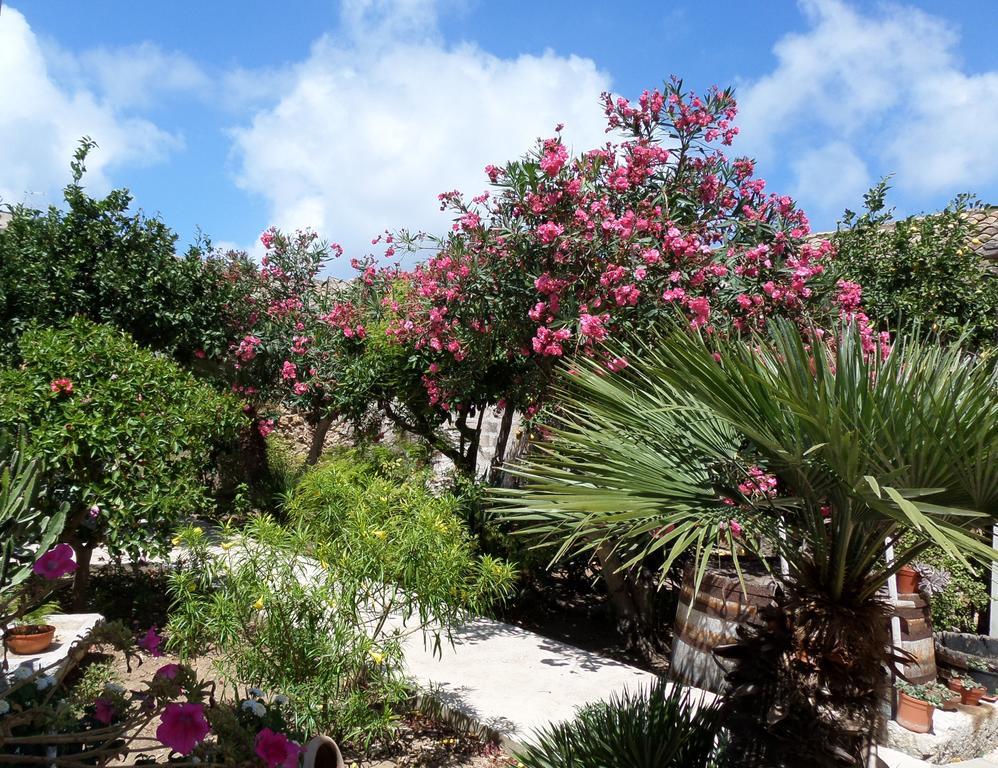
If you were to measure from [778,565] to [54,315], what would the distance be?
661 centimetres

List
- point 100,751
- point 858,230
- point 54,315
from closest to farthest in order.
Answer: point 100,751
point 54,315
point 858,230

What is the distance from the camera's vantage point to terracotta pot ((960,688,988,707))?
509 centimetres

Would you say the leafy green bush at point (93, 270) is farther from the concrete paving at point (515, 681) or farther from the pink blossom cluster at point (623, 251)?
the concrete paving at point (515, 681)

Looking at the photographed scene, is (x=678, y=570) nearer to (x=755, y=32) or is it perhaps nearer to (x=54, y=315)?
(x=755, y=32)

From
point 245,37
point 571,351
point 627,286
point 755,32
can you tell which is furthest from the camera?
point 571,351

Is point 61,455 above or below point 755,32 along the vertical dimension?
below

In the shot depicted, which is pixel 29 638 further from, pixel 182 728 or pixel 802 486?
pixel 802 486

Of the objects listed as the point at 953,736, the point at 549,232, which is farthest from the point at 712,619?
the point at 549,232

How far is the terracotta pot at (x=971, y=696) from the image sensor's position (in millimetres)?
5086

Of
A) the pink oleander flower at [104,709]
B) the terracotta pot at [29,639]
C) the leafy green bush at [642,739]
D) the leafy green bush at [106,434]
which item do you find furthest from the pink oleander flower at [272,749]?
the leafy green bush at [106,434]

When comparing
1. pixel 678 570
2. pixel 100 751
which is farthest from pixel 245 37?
pixel 678 570

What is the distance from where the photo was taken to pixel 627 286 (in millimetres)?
5461

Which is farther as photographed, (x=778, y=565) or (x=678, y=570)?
(x=678, y=570)

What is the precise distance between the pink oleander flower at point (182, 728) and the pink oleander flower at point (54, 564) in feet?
1.91
